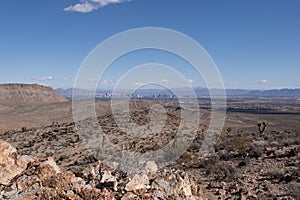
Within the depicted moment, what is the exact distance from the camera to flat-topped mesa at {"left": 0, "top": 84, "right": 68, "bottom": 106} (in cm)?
12874

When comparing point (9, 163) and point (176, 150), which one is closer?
point (9, 163)

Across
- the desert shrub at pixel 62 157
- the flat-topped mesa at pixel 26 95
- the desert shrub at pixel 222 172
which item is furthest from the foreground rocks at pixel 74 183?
the flat-topped mesa at pixel 26 95

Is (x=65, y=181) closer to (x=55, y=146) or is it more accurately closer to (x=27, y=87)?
(x=55, y=146)

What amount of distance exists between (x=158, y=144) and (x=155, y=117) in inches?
556

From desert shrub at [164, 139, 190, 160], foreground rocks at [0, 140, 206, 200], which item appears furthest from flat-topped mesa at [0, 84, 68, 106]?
foreground rocks at [0, 140, 206, 200]

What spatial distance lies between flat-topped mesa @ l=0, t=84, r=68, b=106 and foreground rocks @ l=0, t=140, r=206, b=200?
125005 mm

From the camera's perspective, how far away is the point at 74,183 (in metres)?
5.71

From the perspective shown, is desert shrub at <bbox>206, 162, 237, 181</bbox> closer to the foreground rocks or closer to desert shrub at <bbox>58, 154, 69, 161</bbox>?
the foreground rocks

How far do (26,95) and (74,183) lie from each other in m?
138

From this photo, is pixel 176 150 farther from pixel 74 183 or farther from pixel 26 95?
pixel 26 95

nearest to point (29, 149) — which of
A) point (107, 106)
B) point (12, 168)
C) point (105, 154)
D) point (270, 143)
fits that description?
point (105, 154)

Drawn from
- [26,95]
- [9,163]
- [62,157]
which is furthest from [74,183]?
[26,95]

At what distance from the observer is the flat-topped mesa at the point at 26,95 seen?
12874 cm

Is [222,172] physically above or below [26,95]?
below
